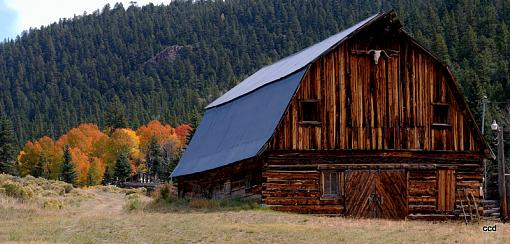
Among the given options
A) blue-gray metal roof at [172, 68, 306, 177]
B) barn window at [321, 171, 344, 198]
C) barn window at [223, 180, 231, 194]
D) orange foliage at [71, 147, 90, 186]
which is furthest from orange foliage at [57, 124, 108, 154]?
barn window at [321, 171, 344, 198]

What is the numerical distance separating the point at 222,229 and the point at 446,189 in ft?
42.5

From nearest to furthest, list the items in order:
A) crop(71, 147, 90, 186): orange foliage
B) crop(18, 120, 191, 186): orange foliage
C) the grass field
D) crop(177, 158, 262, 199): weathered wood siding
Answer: the grass field, crop(177, 158, 262, 199): weathered wood siding, crop(71, 147, 90, 186): orange foliage, crop(18, 120, 191, 186): orange foliage

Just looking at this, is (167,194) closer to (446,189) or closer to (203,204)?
(203,204)

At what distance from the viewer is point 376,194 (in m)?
36.7

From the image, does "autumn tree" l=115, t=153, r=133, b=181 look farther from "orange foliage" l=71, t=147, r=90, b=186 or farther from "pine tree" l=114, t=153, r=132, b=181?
"orange foliage" l=71, t=147, r=90, b=186

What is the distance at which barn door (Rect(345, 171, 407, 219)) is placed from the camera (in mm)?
36438

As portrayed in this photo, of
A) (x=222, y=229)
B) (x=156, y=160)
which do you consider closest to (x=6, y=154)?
(x=156, y=160)

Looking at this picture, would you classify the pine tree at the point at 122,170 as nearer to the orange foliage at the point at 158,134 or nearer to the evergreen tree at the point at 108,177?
the evergreen tree at the point at 108,177

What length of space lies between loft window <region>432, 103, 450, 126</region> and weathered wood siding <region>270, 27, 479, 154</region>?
0.10 metres

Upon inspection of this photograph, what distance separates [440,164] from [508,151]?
3990cm

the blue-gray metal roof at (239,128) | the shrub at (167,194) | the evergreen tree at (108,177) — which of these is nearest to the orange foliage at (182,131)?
the evergreen tree at (108,177)

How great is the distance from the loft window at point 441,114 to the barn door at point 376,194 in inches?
112

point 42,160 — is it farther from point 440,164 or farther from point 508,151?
point 440,164

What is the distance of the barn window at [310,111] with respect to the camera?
3644 cm
